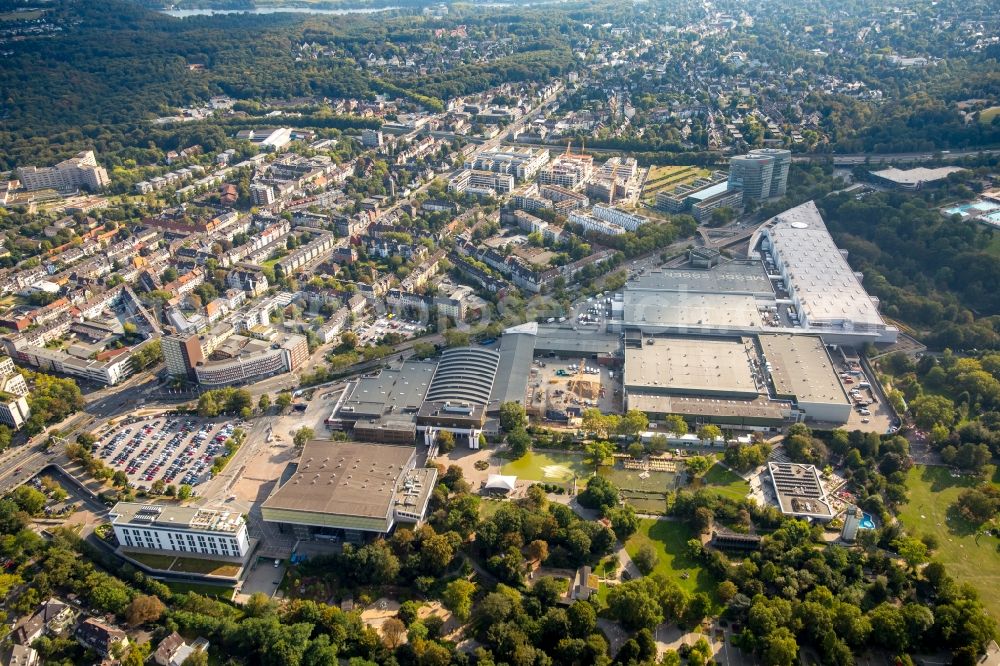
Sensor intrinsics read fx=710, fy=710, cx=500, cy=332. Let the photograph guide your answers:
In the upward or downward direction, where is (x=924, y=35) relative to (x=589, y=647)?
upward

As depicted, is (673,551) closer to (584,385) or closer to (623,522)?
(623,522)

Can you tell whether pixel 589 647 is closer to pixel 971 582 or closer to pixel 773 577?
pixel 773 577

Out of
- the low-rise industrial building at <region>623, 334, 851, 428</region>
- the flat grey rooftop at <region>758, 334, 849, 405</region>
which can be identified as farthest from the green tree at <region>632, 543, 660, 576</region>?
the flat grey rooftop at <region>758, 334, 849, 405</region>

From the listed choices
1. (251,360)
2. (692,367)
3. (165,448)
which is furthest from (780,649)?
(251,360)

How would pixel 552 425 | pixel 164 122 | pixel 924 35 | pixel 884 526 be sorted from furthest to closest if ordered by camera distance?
1. pixel 924 35
2. pixel 164 122
3. pixel 552 425
4. pixel 884 526

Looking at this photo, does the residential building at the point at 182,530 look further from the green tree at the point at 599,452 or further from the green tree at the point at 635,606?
the green tree at the point at 599,452

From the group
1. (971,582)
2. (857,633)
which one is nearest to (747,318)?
(971,582)
